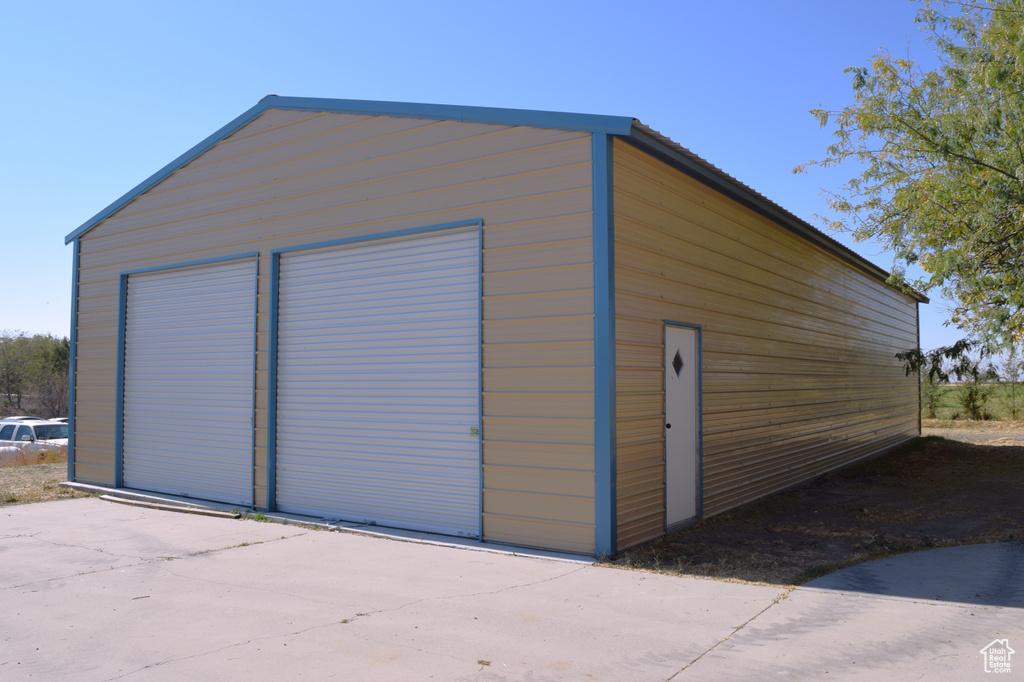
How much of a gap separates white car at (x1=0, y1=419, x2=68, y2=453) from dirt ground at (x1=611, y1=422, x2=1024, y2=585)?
15588 millimetres

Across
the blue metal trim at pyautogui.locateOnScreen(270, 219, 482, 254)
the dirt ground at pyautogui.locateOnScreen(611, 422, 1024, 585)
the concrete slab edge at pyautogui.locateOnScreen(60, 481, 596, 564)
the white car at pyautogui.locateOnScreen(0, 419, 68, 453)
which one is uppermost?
the blue metal trim at pyautogui.locateOnScreen(270, 219, 482, 254)

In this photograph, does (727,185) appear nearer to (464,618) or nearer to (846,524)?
(846,524)

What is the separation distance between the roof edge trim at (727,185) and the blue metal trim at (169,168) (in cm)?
566

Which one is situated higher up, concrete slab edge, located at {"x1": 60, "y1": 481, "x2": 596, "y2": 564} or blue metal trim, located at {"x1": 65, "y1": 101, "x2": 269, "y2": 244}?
blue metal trim, located at {"x1": 65, "y1": 101, "x2": 269, "y2": 244}

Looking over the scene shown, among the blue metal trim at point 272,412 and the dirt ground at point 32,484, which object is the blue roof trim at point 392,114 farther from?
the dirt ground at point 32,484

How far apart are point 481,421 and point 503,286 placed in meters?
1.43

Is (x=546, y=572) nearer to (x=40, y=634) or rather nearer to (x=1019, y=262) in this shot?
(x=40, y=634)

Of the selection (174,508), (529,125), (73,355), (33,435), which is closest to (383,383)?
(529,125)

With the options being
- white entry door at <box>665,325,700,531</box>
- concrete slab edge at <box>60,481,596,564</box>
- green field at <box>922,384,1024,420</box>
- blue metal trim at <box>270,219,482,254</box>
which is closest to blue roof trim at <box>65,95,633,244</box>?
blue metal trim at <box>270,219,482,254</box>

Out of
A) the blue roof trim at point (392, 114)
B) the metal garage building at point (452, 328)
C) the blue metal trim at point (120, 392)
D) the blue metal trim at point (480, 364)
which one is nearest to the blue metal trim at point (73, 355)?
the metal garage building at point (452, 328)

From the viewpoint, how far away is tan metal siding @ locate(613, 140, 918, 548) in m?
7.50

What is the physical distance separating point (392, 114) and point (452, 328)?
8.98ft

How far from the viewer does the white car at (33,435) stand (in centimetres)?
1741

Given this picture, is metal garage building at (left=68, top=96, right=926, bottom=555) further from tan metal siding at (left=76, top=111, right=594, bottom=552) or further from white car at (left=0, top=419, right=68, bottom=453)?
white car at (left=0, top=419, right=68, bottom=453)
